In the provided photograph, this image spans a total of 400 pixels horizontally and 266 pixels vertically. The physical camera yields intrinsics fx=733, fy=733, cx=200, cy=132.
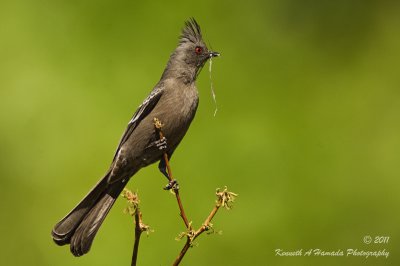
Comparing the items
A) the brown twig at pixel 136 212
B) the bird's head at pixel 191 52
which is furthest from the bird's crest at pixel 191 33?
the brown twig at pixel 136 212

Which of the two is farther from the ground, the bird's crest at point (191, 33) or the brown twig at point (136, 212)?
the bird's crest at point (191, 33)

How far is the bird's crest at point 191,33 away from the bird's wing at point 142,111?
26.8 inches

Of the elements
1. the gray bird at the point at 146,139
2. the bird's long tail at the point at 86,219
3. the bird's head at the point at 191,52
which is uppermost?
the bird's head at the point at 191,52

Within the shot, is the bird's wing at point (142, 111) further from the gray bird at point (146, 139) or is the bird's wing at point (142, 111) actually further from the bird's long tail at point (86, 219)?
the bird's long tail at point (86, 219)

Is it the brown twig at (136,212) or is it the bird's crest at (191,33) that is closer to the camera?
the brown twig at (136,212)

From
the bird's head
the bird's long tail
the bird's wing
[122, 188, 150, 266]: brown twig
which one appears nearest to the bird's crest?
the bird's head

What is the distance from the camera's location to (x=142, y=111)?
6.36 metres

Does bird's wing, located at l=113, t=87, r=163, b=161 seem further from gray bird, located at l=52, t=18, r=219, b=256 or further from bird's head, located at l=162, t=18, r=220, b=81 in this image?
bird's head, located at l=162, t=18, r=220, b=81

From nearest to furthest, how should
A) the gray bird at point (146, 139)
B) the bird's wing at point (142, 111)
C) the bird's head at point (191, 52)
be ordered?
the gray bird at point (146, 139) → the bird's wing at point (142, 111) → the bird's head at point (191, 52)

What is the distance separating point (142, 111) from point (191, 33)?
0.99m

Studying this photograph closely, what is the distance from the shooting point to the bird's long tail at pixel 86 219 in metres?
5.46

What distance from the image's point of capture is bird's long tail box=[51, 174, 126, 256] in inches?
215

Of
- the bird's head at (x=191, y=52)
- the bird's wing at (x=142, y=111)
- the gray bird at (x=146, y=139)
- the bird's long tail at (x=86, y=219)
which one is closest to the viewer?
the bird's long tail at (x=86, y=219)

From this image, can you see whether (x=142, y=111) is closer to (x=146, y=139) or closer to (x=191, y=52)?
(x=146, y=139)
